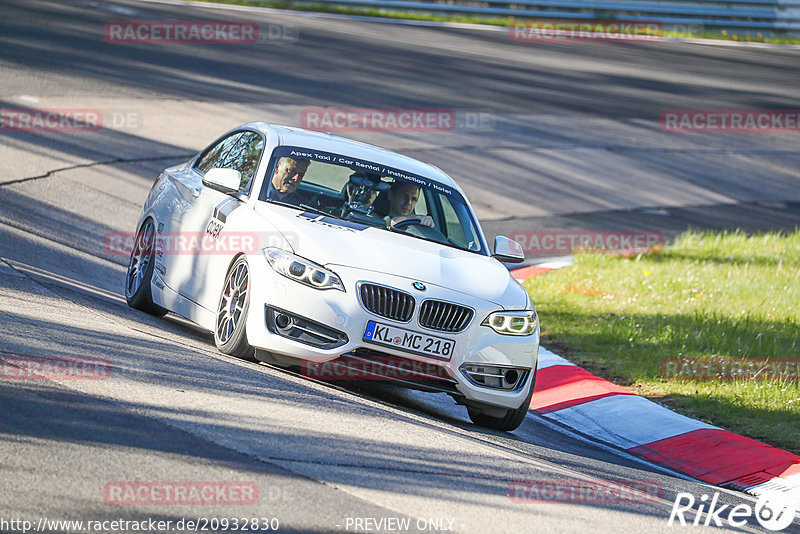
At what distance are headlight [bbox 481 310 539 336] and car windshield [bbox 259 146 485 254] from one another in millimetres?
948

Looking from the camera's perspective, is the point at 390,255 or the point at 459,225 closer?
the point at 390,255

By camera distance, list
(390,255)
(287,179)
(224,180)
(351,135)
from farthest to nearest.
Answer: (351,135), (287,179), (224,180), (390,255)

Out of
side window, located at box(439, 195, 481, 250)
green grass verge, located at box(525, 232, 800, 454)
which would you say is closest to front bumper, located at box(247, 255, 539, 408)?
side window, located at box(439, 195, 481, 250)

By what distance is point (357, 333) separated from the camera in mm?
7020

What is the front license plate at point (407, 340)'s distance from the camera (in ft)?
23.1

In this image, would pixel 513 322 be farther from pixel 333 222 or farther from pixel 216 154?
pixel 216 154

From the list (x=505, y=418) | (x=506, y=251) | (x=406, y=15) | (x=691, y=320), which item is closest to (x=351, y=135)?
(x=691, y=320)

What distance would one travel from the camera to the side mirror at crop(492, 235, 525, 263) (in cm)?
839

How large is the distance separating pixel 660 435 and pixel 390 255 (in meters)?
2.63

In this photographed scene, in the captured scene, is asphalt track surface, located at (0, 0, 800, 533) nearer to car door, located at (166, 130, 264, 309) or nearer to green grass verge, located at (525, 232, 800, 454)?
car door, located at (166, 130, 264, 309)

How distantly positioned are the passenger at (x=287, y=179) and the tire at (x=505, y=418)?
2.00m

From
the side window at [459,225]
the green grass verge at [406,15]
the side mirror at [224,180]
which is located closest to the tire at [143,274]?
the side mirror at [224,180]

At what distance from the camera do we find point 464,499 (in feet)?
18.0

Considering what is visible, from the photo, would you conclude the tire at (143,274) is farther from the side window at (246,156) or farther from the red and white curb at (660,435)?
the red and white curb at (660,435)
